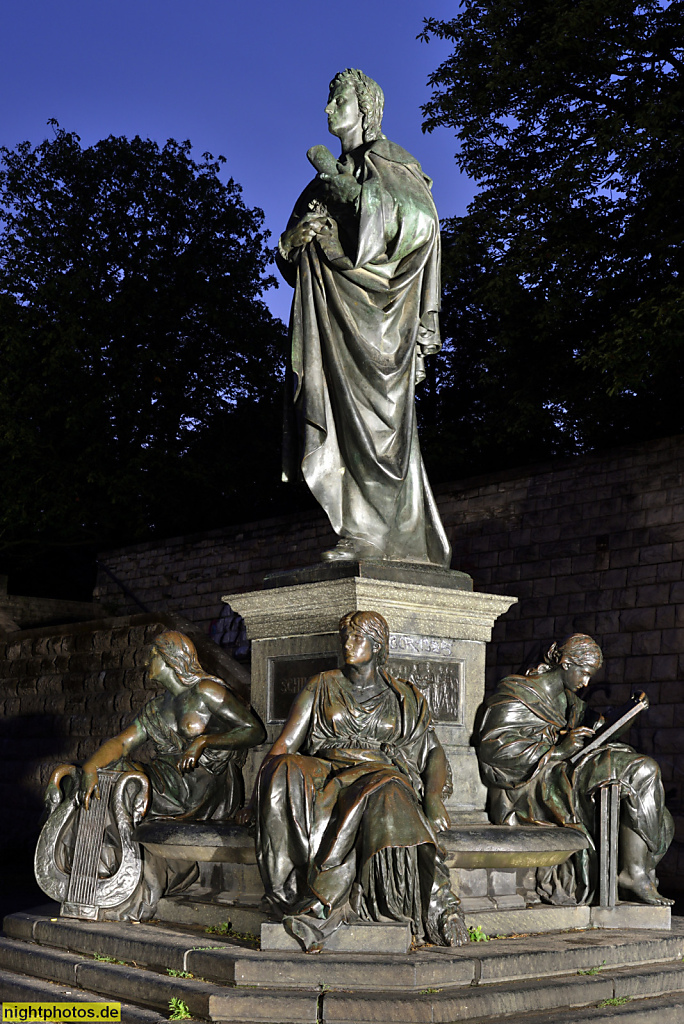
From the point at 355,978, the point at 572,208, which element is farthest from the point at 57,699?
the point at 355,978

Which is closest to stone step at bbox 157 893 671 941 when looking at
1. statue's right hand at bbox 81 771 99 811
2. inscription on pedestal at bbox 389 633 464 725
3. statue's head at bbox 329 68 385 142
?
statue's right hand at bbox 81 771 99 811

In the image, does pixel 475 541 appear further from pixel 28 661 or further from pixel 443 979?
pixel 443 979

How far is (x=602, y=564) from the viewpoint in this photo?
589 inches

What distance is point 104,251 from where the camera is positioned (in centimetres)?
2728

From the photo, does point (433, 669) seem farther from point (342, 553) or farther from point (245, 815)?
point (245, 815)

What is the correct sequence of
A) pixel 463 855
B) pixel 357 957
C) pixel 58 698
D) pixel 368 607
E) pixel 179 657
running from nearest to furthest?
pixel 357 957 → pixel 463 855 → pixel 368 607 → pixel 179 657 → pixel 58 698

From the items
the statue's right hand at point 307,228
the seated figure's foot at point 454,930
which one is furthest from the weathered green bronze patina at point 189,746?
the statue's right hand at point 307,228

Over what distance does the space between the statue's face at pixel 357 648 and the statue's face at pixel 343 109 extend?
262cm

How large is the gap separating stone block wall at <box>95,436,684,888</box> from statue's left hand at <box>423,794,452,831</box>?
26.4ft

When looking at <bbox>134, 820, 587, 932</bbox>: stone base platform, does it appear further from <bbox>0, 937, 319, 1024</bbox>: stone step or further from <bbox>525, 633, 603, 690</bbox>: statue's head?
<bbox>525, 633, 603, 690</bbox>: statue's head

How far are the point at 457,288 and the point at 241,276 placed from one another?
503 centimetres

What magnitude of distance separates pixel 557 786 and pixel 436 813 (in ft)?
3.04

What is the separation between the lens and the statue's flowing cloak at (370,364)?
20.1 feet

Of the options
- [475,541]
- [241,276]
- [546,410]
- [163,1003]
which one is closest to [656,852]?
[163,1003]
